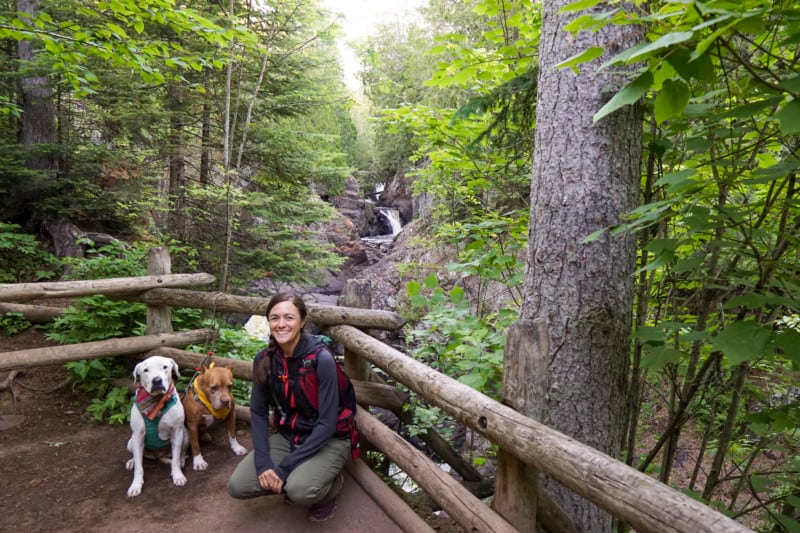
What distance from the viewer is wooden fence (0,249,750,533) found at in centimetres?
164

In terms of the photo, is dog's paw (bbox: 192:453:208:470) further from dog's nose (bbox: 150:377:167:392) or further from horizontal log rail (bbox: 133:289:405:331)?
horizontal log rail (bbox: 133:289:405:331)

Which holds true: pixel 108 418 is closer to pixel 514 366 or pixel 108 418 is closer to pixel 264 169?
pixel 514 366

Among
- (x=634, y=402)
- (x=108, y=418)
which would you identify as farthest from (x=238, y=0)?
(x=634, y=402)

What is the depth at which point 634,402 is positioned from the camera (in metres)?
3.13

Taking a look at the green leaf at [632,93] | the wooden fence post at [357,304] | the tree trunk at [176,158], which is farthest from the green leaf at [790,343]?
the tree trunk at [176,158]

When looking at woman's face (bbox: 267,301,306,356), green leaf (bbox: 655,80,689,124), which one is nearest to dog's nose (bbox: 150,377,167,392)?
woman's face (bbox: 267,301,306,356)

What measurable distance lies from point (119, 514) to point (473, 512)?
8.09 ft

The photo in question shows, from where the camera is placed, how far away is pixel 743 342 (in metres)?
1.59

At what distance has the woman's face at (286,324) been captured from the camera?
2.99 m

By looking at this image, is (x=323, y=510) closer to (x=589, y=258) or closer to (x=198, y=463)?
(x=198, y=463)

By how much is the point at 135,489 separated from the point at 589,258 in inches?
142

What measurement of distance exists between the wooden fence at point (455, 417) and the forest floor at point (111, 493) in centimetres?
44

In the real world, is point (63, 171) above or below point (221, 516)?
above

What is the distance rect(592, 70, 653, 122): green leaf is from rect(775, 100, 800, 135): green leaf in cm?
32
